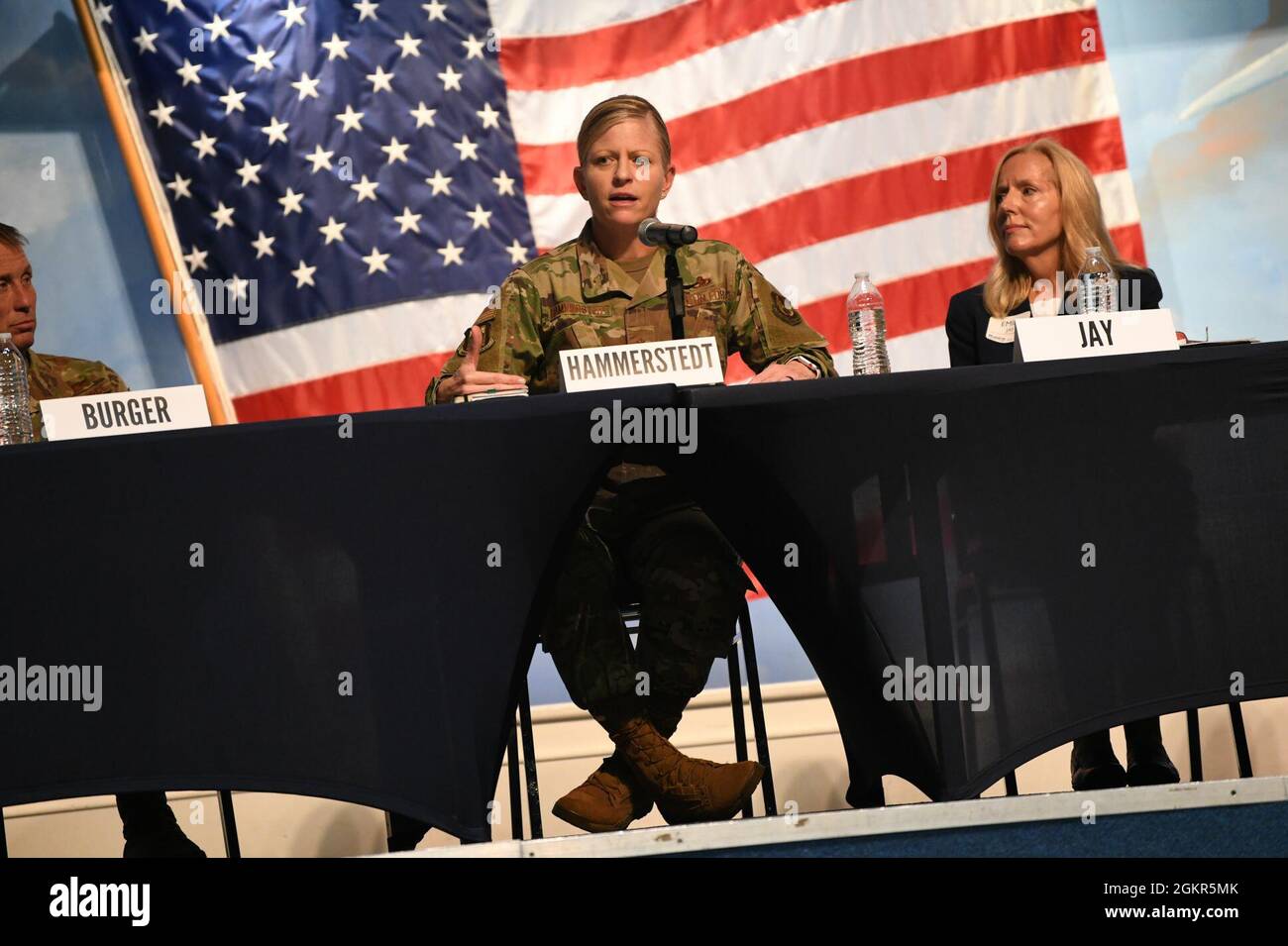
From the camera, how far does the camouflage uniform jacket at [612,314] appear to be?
2.65m

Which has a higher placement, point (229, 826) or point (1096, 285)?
point (1096, 285)

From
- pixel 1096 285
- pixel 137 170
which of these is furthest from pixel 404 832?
pixel 137 170

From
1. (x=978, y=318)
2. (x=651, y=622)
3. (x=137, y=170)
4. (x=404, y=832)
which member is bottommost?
(x=404, y=832)

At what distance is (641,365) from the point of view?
2.00m

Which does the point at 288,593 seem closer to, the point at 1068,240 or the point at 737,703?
the point at 737,703

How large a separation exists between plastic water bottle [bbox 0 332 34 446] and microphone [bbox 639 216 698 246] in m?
1.08

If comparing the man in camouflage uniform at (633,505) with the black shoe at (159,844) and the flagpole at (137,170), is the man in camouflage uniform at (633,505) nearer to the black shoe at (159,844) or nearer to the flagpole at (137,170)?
the black shoe at (159,844)

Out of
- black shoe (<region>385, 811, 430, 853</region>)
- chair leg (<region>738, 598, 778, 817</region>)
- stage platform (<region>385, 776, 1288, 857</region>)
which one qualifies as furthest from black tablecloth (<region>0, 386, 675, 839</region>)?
chair leg (<region>738, 598, 778, 817</region>)

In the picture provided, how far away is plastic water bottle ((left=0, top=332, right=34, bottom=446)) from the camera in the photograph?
229cm

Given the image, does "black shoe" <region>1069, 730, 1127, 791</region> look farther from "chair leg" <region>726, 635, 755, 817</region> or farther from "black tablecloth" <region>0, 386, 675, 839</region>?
"black tablecloth" <region>0, 386, 675, 839</region>

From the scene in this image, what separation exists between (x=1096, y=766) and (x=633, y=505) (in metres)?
0.99

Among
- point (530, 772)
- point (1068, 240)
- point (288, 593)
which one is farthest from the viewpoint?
point (1068, 240)
